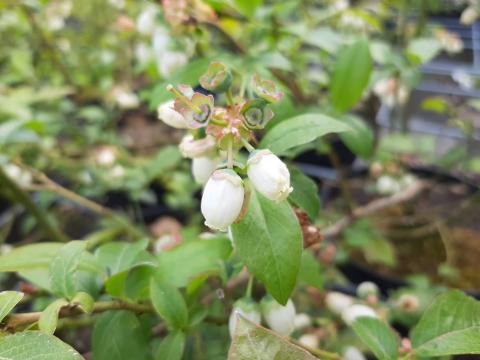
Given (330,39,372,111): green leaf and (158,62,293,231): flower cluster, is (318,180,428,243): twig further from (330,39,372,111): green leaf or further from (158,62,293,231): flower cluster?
(158,62,293,231): flower cluster

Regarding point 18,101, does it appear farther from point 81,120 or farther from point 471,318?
point 471,318

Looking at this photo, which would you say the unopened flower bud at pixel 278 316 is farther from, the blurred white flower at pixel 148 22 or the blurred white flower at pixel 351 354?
the blurred white flower at pixel 148 22

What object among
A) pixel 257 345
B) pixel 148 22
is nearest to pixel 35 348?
pixel 257 345

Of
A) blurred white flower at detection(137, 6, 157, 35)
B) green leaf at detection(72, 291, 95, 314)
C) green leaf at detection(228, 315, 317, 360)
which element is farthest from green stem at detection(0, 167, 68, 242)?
green leaf at detection(228, 315, 317, 360)

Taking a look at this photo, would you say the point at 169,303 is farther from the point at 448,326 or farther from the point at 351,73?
the point at 351,73

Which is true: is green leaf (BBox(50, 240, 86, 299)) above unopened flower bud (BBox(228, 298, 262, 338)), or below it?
above

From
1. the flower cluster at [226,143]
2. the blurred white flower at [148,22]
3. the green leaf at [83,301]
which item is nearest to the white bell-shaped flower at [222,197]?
the flower cluster at [226,143]
